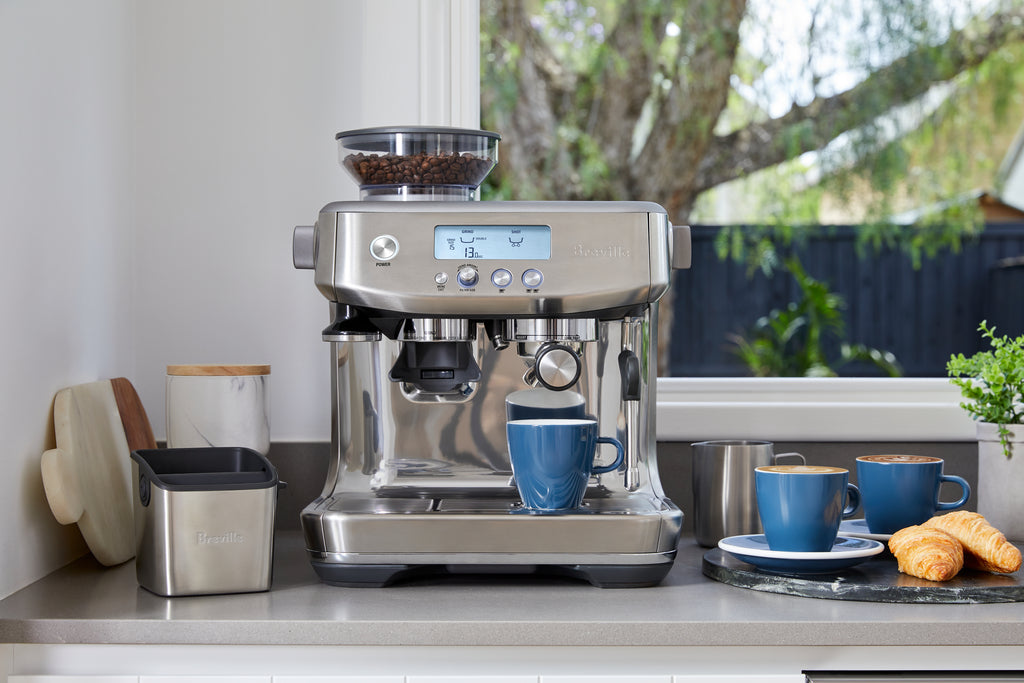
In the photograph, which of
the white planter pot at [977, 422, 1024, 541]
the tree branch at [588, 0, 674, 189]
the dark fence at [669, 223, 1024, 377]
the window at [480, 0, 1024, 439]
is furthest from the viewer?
A: the dark fence at [669, 223, 1024, 377]

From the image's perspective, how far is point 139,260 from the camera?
1396 mm

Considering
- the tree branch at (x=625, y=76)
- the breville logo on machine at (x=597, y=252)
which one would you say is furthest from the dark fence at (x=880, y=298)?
the breville logo on machine at (x=597, y=252)

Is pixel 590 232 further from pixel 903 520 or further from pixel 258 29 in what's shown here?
pixel 258 29

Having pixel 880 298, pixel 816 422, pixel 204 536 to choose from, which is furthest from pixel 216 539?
pixel 880 298

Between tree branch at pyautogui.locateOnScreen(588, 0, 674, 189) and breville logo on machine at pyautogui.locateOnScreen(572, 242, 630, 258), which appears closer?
breville logo on machine at pyautogui.locateOnScreen(572, 242, 630, 258)

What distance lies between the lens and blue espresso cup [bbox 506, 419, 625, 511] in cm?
99

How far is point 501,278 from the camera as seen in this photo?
97 centimetres

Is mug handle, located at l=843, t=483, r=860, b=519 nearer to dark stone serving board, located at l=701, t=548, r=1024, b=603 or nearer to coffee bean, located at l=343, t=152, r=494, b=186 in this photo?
dark stone serving board, located at l=701, t=548, r=1024, b=603

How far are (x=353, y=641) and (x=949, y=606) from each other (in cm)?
55

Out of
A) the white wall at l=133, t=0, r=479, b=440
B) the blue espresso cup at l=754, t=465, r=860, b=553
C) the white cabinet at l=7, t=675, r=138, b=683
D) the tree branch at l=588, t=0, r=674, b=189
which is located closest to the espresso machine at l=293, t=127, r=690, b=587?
the blue espresso cup at l=754, t=465, r=860, b=553

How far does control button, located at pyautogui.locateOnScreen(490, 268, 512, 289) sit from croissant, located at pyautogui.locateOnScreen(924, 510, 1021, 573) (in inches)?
20.3

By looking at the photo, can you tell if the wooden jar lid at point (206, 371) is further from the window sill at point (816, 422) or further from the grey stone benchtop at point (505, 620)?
the window sill at point (816, 422)

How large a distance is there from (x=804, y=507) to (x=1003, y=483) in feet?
1.24

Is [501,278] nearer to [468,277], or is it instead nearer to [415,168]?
[468,277]
